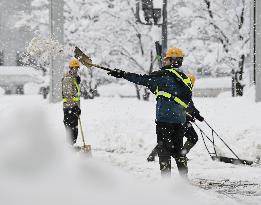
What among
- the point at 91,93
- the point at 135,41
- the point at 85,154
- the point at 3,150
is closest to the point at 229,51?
the point at 135,41

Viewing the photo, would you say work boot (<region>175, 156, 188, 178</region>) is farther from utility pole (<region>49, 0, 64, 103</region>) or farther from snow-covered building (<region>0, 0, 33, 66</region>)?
snow-covered building (<region>0, 0, 33, 66</region>)

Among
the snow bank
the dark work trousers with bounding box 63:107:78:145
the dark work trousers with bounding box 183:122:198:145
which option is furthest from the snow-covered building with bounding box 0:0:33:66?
the snow bank

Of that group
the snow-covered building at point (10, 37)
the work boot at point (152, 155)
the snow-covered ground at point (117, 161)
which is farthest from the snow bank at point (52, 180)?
the snow-covered building at point (10, 37)

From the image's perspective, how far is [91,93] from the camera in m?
29.5

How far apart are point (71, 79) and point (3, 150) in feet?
18.6

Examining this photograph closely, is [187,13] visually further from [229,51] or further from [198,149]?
[198,149]

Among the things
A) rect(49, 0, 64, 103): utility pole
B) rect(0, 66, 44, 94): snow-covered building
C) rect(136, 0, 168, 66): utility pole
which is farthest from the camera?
rect(0, 66, 44, 94): snow-covered building

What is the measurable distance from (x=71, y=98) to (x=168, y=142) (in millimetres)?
4231

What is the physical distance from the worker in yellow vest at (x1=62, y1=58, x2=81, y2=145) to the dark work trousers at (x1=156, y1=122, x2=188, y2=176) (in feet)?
12.9

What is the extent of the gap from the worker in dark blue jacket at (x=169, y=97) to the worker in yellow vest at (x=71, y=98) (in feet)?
12.8

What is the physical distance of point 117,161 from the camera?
10.9m

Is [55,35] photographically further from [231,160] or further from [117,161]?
[231,160]

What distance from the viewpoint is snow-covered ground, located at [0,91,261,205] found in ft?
14.8

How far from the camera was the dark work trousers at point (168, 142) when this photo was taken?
24.8 ft
